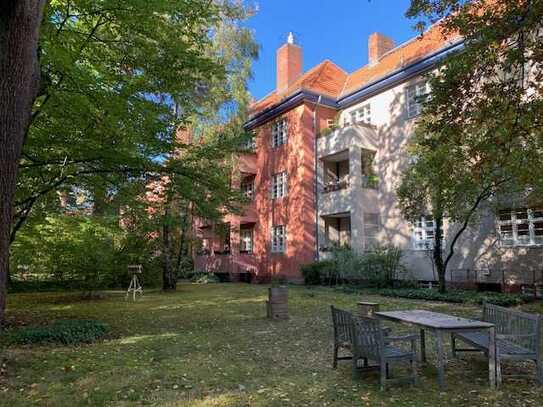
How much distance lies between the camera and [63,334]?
871 centimetres

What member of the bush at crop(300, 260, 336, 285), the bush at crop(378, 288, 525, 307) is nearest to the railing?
the bush at crop(300, 260, 336, 285)

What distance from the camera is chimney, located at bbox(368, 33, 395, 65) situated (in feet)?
90.1

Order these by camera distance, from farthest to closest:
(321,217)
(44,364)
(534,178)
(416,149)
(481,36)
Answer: (321,217) < (416,149) < (534,178) < (481,36) < (44,364)

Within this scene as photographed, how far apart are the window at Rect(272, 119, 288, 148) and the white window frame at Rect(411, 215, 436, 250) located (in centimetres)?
997

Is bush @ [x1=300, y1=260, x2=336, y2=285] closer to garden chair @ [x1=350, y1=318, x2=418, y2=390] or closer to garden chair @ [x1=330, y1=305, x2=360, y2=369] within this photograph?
garden chair @ [x1=330, y1=305, x2=360, y2=369]

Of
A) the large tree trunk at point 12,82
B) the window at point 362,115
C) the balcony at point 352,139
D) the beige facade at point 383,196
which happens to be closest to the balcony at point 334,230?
the beige facade at point 383,196

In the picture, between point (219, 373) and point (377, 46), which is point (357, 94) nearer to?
point (377, 46)

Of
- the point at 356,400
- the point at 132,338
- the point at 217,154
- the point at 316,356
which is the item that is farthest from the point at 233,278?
the point at 356,400

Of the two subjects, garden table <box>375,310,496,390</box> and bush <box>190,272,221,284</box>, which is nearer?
garden table <box>375,310,496,390</box>

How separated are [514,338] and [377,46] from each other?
24674 millimetres

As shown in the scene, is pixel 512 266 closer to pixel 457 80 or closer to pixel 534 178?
pixel 534 178

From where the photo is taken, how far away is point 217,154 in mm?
14711

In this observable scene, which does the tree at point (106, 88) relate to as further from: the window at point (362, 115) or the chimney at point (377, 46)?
the chimney at point (377, 46)

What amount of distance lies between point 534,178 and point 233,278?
2309 cm
